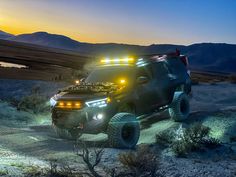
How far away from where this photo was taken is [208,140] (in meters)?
11.6

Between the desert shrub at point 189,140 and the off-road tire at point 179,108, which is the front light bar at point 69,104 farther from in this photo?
the off-road tire at point 179,108

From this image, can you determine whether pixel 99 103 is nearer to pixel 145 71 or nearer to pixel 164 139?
pixel 164 139

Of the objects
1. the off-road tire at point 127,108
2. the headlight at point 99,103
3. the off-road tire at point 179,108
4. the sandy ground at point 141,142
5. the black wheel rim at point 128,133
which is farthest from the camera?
the off-road tire at point 179,108

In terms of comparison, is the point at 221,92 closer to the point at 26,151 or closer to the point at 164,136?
the point at 164,136

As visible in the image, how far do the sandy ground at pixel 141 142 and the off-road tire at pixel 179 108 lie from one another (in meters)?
0.22

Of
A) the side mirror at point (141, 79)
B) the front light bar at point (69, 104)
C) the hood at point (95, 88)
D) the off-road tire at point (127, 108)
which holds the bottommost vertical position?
the off-road tire at point (127, 108)

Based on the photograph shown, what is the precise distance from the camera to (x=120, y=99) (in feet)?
37.5

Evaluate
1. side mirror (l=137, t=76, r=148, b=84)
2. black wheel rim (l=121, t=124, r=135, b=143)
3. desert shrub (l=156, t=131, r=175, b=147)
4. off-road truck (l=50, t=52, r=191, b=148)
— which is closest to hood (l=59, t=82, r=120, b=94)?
off-road truck (l=50, t=52, r=191, b=148)

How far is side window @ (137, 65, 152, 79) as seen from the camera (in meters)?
12.7

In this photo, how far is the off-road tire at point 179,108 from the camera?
46.1ft

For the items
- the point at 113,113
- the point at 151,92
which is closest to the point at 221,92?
the point at 151,92

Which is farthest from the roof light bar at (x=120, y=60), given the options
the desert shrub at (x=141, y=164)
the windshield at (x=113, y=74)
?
the desert shrub at (x=141, y=164)

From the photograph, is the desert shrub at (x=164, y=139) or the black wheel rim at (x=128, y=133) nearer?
the black wheel rim at (x=128, y=133)

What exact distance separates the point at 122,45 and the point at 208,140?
519ft
